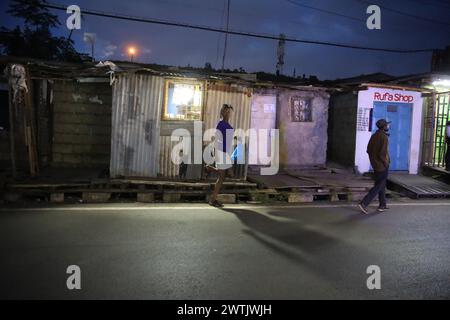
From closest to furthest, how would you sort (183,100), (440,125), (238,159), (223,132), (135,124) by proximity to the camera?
(223,132), (135,124), (183,100), (238,159), (440,125)

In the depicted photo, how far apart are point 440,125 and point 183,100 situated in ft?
34.0

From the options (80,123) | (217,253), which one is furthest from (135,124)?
(217,253)

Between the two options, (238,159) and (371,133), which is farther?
(371,133)

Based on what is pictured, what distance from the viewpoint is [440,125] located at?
590 inches

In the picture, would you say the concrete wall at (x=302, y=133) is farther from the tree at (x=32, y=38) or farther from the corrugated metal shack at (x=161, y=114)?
the tree at (x=32, y=38)

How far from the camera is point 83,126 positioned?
12.3m

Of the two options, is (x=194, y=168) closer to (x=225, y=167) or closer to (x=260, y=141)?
(x=225, y=167)

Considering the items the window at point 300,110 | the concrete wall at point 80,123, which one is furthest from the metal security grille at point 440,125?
the concrete wall at point 80,123

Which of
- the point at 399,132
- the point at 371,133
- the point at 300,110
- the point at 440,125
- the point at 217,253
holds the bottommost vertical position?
the point at 217,253

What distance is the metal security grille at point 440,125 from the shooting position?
48.7 ft

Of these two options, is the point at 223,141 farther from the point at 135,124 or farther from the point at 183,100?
the point at 135,124

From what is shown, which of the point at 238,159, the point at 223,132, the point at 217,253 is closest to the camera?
the point at 217,253
